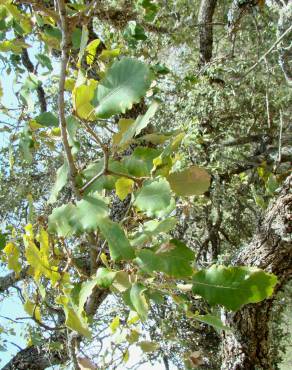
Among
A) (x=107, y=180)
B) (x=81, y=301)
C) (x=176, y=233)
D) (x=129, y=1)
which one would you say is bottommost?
(x=81, y=301)

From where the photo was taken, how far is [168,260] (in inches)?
26.6

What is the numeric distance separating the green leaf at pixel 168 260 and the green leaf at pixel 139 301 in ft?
0.11

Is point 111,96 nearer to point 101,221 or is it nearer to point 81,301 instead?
point 101,221

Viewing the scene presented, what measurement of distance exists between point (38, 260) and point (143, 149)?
0.72ft

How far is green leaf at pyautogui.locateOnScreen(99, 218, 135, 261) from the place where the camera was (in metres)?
0.60

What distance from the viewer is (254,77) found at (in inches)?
156

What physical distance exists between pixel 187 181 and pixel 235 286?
0.17 meters

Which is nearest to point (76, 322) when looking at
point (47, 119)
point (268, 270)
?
point (47, 119)

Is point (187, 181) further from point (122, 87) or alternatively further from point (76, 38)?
point (76, 38)

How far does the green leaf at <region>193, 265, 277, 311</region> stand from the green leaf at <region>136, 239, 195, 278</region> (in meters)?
0.03

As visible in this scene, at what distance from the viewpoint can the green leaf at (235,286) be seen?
2.10 feet

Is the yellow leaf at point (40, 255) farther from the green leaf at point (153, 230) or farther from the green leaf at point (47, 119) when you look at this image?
the green leaf at point (47, 119)

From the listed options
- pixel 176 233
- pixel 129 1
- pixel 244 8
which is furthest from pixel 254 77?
pixel 176 233

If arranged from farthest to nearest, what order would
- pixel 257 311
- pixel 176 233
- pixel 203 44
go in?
pixel 203 44
pixel 176 233
pixel 257 311
